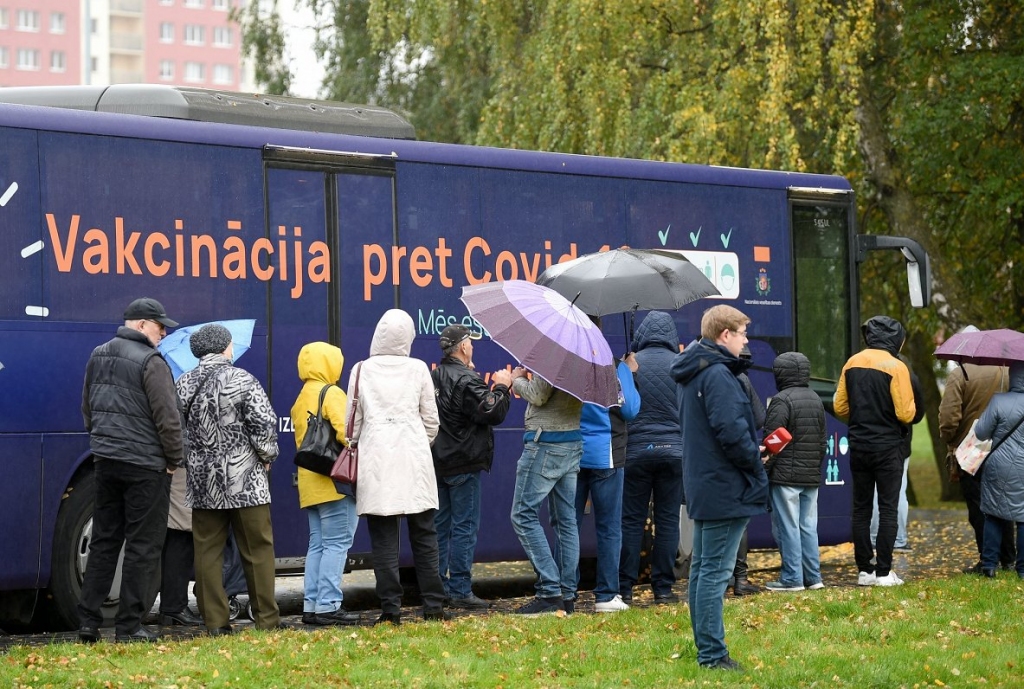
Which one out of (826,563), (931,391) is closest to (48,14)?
A: (931,391)

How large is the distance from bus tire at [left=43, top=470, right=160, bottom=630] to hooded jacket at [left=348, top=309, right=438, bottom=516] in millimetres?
1739

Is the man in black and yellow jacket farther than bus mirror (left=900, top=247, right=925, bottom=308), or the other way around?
bus mirror (left=900, top=247, right=925, bottom=308)

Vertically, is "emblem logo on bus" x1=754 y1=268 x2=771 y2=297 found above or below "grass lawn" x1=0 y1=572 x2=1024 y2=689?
above

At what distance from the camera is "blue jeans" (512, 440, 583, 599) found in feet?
32.0

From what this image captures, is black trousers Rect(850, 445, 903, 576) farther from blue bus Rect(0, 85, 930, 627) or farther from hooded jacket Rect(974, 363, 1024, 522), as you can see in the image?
blue bus Rect(0, 85, 930, 627)

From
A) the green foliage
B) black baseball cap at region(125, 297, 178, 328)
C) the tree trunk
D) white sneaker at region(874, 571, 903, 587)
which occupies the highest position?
the green foliage

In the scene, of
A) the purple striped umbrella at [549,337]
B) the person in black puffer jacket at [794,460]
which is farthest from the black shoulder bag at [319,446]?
the person in black puffer jacket at [794,460]

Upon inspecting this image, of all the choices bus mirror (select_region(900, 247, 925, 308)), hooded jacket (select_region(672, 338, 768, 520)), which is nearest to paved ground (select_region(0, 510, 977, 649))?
bus mirror (select_region(900, 247, 925, 308))

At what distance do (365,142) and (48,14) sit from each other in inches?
3866

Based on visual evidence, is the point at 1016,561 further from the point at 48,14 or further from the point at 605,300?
the point at 48,14

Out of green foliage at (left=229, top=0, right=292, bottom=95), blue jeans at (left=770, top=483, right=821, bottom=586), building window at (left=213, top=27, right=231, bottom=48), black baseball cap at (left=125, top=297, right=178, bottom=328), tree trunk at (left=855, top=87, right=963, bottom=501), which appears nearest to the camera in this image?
black baseball cap at (left=125, top=297, right=178, bottom=328)

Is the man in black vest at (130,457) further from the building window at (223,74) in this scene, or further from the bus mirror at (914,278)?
the building window at (223,74)

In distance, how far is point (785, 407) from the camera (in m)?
11.2

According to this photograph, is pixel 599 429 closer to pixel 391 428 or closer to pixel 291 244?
pixel 391 428
